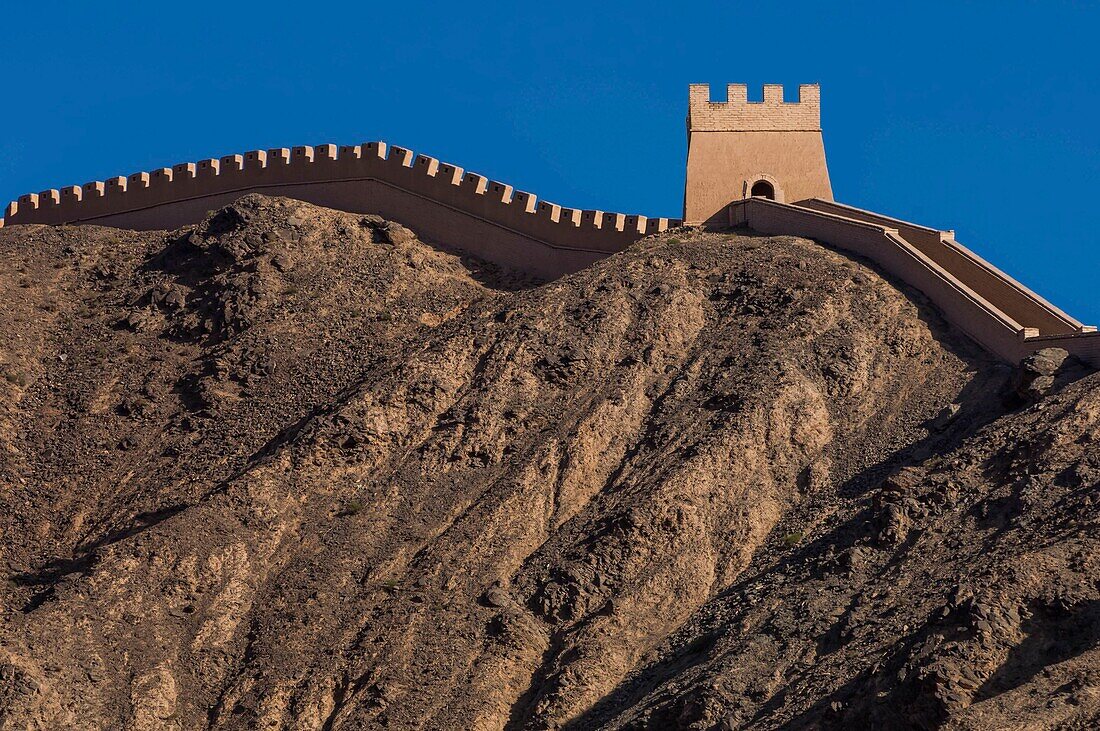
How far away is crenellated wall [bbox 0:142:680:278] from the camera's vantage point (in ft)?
150

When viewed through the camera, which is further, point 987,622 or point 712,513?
point 712,513

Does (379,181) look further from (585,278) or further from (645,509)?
(645,509)

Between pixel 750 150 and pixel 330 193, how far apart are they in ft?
25.9

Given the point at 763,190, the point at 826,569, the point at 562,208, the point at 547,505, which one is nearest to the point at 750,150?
the point at 763,190

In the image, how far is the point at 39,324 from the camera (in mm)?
45688

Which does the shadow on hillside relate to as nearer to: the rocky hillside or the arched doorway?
the rocky hillside

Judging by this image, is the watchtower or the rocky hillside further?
the watchtower

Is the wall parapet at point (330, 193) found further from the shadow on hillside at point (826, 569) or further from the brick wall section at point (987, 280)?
the shadow on hillside at point (826, 569)

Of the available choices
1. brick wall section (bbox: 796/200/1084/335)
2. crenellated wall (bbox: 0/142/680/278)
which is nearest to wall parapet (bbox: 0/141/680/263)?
crenellated wall (bbox: 0/142/680/278)

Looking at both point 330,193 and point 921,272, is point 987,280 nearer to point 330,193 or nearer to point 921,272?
point 921,272

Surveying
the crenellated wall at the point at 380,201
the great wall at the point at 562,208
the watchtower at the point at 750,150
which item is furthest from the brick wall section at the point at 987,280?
the crenellated wall at the point at 380,201

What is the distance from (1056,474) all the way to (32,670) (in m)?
14.0

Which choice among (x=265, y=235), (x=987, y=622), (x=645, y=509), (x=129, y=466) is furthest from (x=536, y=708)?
(x=265, y=235)

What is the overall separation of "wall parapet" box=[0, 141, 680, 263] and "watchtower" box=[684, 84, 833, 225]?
1.21m
